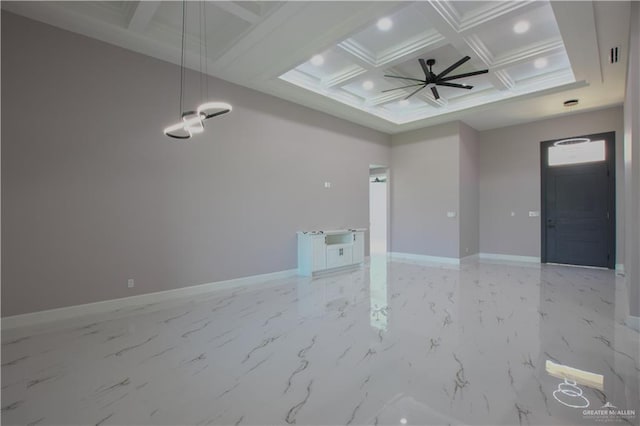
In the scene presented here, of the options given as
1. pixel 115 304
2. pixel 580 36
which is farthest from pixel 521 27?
pixel 115 304

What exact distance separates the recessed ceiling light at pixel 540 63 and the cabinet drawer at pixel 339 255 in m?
4.74

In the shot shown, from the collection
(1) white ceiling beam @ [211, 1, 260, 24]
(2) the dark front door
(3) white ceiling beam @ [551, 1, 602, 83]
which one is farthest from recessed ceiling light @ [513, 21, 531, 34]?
(2) the dark front door

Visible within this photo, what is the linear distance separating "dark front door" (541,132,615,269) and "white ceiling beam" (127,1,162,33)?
319 inches

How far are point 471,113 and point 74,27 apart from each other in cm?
719

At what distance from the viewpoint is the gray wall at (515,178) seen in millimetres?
7453

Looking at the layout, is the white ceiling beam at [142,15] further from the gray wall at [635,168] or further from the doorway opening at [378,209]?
the doorway opening at [378,209]

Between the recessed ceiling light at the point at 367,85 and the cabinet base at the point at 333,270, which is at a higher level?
the recessed ceiling light at the point at 367,85

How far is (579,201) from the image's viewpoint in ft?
23.7

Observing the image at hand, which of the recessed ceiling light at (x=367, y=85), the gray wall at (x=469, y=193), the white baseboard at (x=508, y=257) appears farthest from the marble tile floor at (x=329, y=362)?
the recessed ceiling light at (x=367, y=85)

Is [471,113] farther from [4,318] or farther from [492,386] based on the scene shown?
[4,318]

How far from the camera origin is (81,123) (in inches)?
159

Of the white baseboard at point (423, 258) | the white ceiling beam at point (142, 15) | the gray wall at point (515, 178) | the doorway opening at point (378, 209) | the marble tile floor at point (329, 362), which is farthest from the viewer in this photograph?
the doorway opening at point (378, 209)

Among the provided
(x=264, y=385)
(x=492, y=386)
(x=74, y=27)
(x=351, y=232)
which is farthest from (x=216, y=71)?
(x=492, y=386)

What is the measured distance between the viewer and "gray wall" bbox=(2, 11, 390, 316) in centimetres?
366
